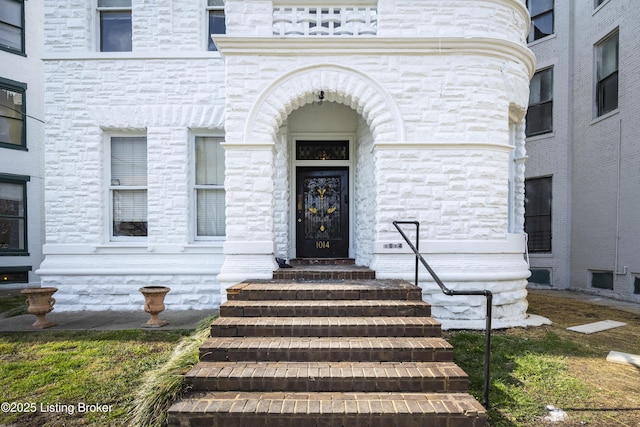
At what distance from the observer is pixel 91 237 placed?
→ 6.78 m

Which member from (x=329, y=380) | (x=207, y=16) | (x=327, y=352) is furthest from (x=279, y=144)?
(x=329, y=380)

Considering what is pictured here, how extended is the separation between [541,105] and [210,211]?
1020 centimetres

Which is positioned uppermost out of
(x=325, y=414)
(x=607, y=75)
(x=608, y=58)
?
(x=608, y=58)

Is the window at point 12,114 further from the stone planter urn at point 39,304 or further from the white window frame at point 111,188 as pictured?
the stone planter urn at point 39,304

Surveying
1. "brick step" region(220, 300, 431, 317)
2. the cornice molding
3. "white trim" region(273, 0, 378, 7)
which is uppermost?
"white trim" region(273, 0, 378, 7)

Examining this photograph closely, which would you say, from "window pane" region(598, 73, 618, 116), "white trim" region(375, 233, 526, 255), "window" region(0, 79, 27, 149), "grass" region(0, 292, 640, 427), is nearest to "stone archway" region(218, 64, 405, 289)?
"grass" region(0, 292, 640, 427)

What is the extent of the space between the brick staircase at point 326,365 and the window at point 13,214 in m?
9.35

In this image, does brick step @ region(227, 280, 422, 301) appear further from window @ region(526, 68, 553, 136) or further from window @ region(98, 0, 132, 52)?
window @ region(526, 68, 553, 136)

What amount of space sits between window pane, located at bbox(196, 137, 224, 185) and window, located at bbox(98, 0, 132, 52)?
2.45m

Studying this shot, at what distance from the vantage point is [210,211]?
7.04 meters

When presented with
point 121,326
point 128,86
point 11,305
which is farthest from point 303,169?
point 11,305

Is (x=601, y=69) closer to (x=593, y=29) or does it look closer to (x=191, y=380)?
(x=593, y=29)

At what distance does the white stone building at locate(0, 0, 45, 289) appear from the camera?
9.57m

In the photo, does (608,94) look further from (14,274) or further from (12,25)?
(14,274)
